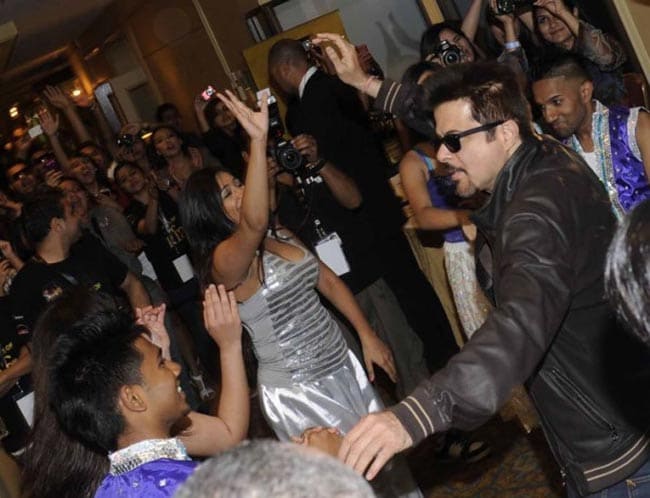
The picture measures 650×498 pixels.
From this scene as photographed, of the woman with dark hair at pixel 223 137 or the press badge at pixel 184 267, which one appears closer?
the press badge at pixel 184 267

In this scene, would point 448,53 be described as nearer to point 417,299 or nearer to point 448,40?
point 448,40

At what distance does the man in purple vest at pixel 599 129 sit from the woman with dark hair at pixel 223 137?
11.2 feet

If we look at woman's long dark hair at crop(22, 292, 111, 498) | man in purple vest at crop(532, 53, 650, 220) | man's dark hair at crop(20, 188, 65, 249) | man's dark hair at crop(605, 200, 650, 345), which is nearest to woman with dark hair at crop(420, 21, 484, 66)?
man in purple vest at crop(532, 53, 650, 220)

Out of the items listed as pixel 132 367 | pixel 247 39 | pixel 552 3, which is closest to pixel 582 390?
pixel 132 367

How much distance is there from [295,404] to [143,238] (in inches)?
132

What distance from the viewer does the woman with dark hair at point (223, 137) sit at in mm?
7043

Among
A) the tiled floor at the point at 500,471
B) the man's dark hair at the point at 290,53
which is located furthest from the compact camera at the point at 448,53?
the tiled floor at the point at 500,471

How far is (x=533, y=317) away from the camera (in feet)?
6.37

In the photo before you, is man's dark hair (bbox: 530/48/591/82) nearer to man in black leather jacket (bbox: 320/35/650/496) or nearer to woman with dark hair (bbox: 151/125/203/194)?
man in black leather jacket (bbox: 320/35/650/496)

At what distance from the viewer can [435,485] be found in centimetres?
448

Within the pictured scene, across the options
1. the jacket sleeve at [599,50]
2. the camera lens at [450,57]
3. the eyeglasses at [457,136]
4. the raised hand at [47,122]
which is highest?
the raised hand at [47,122]

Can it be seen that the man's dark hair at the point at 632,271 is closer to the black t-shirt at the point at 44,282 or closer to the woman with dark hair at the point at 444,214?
the woman with dark hair at the point at 444,214

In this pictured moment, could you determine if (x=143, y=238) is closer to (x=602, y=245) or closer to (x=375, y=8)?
(x=375, y=8)

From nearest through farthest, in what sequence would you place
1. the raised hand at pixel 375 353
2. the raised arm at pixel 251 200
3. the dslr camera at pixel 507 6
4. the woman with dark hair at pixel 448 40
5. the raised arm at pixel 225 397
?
the raised arm at pixel 225 397 → the raised arm at pixel 251 200 → the raised hand at pixel 375 353 → the woman with dark hair at pixel 448 40 → the dslr camera at pixel 507 6
